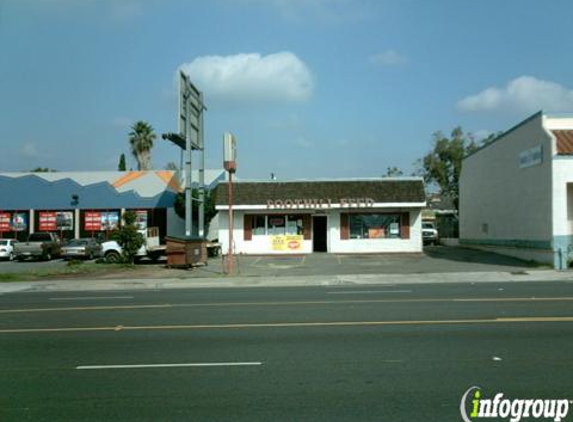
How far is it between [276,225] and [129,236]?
1080 centimetres

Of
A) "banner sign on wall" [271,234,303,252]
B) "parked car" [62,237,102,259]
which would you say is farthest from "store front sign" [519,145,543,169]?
"parked car" [62,237,102,259]

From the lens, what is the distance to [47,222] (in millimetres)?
44156

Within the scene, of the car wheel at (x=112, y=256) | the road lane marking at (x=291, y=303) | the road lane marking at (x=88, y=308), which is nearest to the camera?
the road lane marking at (x=291, y=303)

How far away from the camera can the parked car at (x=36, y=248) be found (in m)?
37.0

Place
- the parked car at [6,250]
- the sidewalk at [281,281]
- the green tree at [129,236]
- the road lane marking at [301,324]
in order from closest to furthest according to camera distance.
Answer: the road lane marking at [301,324]
the sidewalk at [281,281]
the green tree at [129,236]
the parked car at [6,250]

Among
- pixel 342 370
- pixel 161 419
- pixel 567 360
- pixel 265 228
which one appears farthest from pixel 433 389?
pixel 265 228

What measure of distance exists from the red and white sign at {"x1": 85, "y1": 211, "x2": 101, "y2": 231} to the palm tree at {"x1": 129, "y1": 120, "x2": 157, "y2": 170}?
2354 centimetres

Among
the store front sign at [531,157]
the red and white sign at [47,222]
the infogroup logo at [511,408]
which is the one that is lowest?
the infogroup logo at [511,408]

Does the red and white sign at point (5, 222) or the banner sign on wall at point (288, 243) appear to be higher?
the red and white sign at point (5, 222)

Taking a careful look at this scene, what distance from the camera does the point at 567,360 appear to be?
7535 mm

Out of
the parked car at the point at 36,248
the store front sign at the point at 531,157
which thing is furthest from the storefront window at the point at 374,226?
the parked car at the point at 36,248

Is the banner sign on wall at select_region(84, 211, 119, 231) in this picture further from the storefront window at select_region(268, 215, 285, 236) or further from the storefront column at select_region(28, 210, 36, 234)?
the storefront window at select_region(268, 215, 285, 236)

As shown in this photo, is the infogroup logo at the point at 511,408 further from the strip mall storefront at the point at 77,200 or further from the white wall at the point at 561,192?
the strip mall storefront at the point at 77,200

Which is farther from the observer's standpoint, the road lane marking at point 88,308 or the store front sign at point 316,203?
the store front sign at point 316,203
